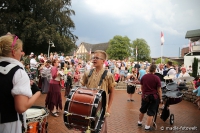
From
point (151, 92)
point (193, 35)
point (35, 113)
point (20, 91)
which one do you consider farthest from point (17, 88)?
point (193, 35)

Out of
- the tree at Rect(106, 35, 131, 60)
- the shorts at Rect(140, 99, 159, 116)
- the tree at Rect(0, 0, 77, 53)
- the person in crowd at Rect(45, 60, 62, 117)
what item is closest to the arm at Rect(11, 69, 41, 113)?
the shorts at Rect(140, 99, 159, 116)

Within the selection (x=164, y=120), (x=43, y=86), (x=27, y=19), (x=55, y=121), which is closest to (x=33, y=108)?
(x=55, y=121)

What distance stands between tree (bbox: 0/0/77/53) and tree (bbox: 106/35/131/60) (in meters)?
37.0

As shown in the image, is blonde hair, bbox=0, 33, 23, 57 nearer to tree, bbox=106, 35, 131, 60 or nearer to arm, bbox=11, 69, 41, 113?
arm, bbox=11, 69, 41, 113

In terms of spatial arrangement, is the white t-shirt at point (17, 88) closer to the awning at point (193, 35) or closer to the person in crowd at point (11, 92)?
the person in crowd at point (11, 92)

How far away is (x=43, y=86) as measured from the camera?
12289mm

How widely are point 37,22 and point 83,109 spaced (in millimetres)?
28236

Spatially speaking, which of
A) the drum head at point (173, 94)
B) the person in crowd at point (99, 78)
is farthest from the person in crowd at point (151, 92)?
the person in crowd at point (99, 78)

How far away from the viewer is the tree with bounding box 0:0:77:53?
27578 millimetres

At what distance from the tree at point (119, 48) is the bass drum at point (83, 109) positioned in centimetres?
6643

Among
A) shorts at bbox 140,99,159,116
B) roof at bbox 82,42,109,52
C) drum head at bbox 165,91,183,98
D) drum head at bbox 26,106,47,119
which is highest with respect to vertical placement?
roof at bbox 82,42,109,52

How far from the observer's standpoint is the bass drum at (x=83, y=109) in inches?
109

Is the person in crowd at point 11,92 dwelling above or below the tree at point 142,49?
below

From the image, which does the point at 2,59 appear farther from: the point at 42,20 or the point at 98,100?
the point at 42,20
